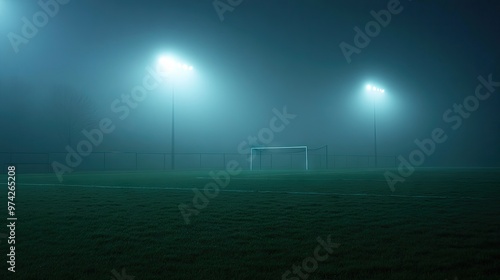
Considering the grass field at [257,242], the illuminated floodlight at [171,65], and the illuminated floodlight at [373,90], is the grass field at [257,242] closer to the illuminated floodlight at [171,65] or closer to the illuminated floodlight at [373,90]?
the illuminated floodlight at [171,65]

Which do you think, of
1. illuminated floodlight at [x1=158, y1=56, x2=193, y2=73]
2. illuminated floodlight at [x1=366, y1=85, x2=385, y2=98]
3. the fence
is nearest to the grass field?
the fence

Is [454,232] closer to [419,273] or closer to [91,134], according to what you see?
[419,273]

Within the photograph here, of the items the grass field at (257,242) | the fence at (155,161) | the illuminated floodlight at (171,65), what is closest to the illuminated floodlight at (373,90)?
the fence at (155,161)

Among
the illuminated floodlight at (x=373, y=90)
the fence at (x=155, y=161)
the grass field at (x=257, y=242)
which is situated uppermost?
the illuminated floodlight at (x=373, y=90)

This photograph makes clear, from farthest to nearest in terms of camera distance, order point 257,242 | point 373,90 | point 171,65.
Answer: point 373,90
point 171,65
point 257,242

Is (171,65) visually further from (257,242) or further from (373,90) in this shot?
(257,242)

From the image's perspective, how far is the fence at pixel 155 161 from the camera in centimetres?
2422

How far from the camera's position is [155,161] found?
2973cm

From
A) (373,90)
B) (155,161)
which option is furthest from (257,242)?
(373,90)

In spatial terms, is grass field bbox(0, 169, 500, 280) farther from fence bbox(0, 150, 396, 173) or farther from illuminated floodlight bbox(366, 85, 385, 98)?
illuminated floodlight bbox(366, 85, 385, 98)

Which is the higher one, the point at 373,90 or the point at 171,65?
the point at 373,90

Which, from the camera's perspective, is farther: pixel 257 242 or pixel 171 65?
pixel 171 65

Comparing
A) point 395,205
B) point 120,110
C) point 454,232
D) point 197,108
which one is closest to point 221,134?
point 197,108

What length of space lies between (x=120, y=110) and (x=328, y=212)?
1028 inches
